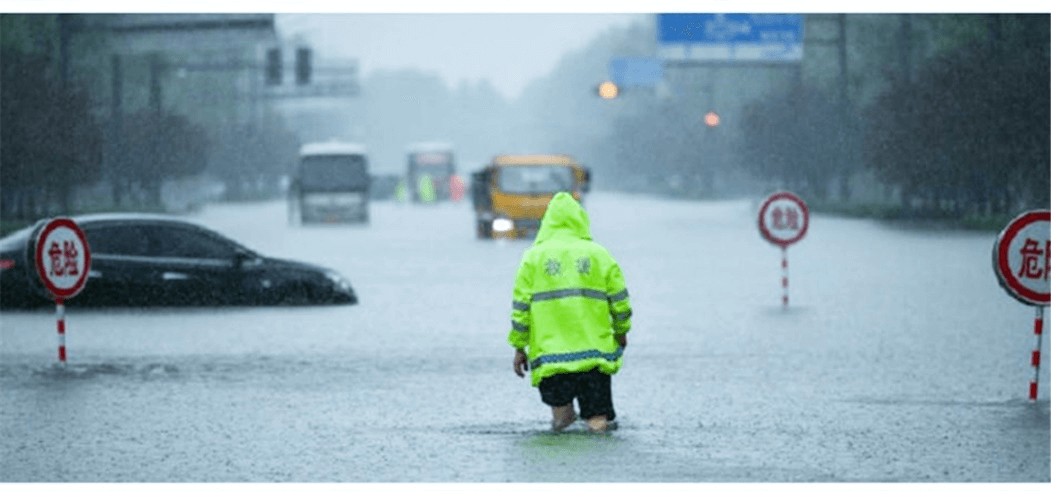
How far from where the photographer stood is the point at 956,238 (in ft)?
142

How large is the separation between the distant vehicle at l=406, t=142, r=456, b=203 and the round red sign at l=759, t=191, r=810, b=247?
85.1 m

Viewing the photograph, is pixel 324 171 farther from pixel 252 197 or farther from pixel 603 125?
pixel 603 125

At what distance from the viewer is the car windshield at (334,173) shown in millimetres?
67594

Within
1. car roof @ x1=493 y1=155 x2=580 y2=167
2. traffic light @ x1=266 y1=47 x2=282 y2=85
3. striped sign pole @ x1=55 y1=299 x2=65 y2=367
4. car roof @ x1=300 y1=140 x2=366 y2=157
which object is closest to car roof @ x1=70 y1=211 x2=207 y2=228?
striped sign pole @ x1=55 y1=299 x2=65 y2=367

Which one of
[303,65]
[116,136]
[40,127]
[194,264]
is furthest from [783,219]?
[116,136]

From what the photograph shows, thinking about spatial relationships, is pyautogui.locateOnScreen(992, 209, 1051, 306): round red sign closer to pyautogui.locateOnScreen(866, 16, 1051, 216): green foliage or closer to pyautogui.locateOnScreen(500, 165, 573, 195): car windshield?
pyautogui.locateOnScreen(500, 165, 573, 195): car windshield

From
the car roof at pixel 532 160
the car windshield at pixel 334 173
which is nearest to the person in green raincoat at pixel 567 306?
the car roof at pixel 532 160

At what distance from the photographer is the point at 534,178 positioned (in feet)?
161

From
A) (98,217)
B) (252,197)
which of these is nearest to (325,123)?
(252,197)

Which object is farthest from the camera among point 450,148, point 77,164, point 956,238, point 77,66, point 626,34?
point 626,34

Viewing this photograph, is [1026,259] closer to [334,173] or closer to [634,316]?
[634,316]

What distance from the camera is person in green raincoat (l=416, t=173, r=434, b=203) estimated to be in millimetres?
107250

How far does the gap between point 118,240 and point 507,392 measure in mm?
9852

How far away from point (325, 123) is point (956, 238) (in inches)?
5303
